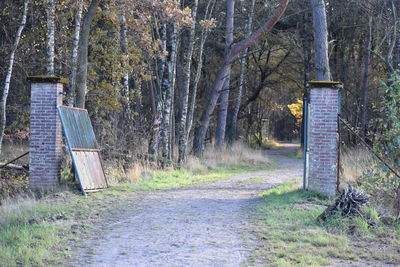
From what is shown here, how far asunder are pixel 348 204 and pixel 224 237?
2.38 metres

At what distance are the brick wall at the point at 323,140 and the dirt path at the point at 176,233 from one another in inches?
58.3

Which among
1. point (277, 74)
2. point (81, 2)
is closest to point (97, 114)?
point (81, 2)

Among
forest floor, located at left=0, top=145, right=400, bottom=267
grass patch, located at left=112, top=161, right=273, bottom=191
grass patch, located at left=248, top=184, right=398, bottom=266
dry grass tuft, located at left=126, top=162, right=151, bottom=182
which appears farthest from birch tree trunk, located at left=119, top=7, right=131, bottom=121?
grass patch, located at left=248, top=184, right=398, bottom=266

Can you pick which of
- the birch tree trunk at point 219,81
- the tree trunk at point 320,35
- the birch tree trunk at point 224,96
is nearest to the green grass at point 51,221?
the tree trunk at point 320,35

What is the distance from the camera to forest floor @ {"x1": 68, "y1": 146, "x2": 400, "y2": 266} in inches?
274

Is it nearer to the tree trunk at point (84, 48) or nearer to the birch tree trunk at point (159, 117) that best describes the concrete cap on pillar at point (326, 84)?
the tree trunk at point (84, 48)

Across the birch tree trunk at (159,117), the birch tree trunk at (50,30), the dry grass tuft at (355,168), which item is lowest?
the dry grass tuft at (355,168)

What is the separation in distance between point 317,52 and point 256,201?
6.81 m

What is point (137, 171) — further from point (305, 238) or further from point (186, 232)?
point (305, 238)

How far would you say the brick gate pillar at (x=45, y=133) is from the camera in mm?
12344

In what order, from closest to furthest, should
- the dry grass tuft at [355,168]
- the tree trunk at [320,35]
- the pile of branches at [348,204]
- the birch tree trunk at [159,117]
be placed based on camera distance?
the pile of branches at [348,204]
the dry grass tuft at [355,168]
the tree trunk at [320,35]
the birch tree trunk at [159,117]

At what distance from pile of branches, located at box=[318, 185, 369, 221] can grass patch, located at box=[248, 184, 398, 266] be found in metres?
0.19

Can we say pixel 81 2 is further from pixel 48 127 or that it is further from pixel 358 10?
pixel 358 10

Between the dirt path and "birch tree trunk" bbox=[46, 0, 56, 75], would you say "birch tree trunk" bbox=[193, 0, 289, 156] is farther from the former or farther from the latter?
the dirt path
